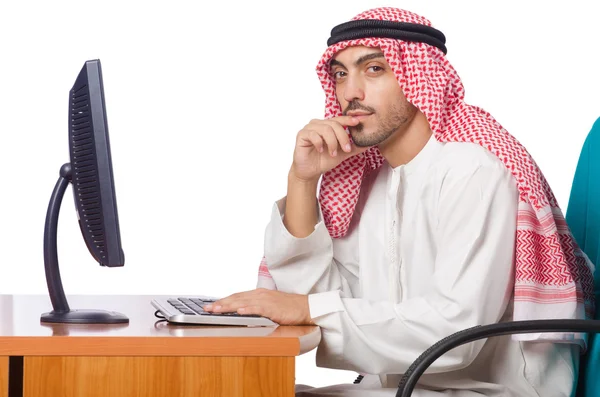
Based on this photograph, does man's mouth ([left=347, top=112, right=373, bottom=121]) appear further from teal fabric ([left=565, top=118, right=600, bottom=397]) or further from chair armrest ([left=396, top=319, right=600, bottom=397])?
chair armrest ([left=396, top=319, right=600, bottom=397])

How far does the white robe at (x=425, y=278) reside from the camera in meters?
2.27

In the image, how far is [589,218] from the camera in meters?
2.71

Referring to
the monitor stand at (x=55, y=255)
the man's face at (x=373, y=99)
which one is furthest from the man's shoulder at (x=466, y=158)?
the monitor stand at (x=55, y=255)

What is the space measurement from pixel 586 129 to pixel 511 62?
519 millimetres

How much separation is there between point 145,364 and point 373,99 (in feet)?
3.81

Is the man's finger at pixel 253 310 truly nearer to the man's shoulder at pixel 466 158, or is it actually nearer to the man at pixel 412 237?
the man at pixel 412 237

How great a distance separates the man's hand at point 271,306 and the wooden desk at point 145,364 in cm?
25

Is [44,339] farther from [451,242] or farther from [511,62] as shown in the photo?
[511,62]

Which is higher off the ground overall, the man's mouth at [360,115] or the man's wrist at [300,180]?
the man's mouth at [360,115]

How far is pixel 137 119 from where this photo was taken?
5172 millimetres

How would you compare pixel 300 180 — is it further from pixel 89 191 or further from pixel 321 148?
pixel 89 191

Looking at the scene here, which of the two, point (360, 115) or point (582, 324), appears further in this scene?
point (360, 115)

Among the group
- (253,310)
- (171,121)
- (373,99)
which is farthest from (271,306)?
(171,121)

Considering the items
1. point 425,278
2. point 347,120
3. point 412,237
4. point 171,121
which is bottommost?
point 425,278
